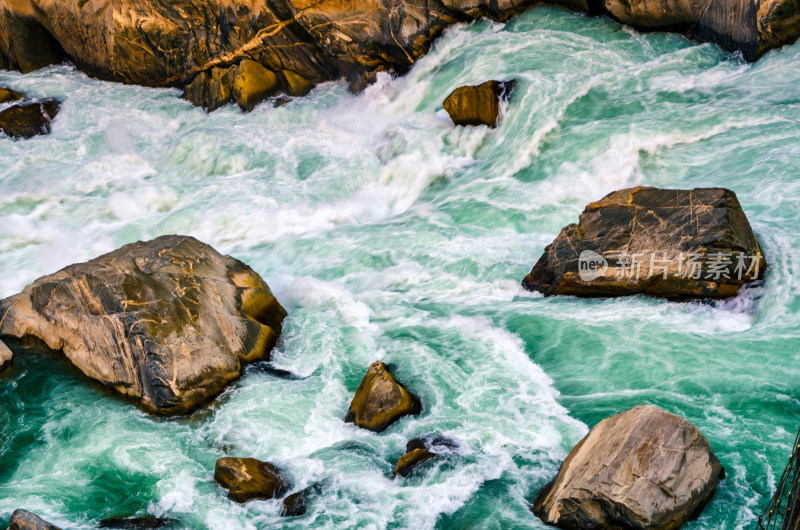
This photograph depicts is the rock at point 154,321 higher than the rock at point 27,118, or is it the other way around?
the rock at point 27,118

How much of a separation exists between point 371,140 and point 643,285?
23.4 feet

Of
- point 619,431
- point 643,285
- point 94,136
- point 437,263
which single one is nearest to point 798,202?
point 643,285

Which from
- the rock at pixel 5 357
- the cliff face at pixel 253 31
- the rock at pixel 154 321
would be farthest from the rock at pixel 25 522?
Answer: the cliff face at pixel 253 31

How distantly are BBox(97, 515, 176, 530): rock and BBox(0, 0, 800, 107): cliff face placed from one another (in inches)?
448

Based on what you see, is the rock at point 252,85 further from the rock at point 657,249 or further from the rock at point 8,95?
the rock at point 657,249

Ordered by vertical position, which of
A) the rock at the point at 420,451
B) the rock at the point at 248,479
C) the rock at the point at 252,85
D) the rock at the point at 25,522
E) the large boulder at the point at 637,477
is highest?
the rock at the point at 252,85

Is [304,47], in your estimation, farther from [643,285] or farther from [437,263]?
[643,285]

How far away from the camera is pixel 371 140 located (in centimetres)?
1402

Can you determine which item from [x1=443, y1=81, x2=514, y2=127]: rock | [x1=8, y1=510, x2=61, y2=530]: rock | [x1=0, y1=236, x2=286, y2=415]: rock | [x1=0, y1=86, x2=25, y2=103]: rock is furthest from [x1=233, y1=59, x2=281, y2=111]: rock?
[x1=8, y1=510, x2=61, y2=530]: rock

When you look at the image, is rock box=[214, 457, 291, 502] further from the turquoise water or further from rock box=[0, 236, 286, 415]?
rock box=[0, 236, 286, 415]

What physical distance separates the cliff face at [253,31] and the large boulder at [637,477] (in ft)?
31.6

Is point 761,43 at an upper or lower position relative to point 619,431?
upper

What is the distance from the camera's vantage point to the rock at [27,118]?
619 inches

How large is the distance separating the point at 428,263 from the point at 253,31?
8.51 metres
